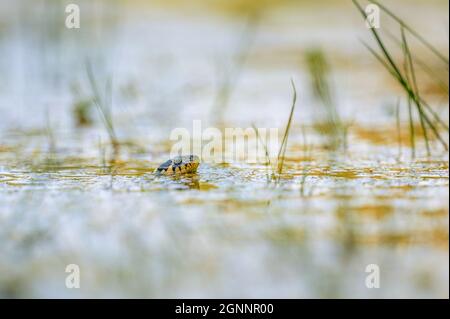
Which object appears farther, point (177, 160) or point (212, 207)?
point (177, 160)

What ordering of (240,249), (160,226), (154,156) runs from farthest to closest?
1. (154,156)
2. (160,226)
3. (240,249)

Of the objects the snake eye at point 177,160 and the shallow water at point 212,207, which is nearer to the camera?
the shallow water at point 212,207

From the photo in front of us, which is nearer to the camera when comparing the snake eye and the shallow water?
the shallow water

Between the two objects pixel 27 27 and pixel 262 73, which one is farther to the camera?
pixel 27 27

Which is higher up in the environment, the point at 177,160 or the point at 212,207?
the point at 177,160
